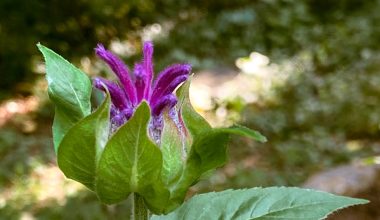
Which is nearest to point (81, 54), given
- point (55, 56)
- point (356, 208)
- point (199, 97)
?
point (199, 97)

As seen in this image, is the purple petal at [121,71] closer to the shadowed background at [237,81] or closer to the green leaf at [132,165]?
the green leaf at [132,165]

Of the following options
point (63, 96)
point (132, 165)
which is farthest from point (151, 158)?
point (63, 96)

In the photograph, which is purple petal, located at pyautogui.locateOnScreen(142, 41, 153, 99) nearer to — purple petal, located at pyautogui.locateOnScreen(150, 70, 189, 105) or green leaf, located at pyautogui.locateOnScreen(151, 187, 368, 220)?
purple petal, located at pyautogui.locateOnScreen(150, 70, 189, 105)

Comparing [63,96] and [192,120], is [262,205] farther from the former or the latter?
[63,96]

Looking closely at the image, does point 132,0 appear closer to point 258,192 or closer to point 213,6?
point 213,6

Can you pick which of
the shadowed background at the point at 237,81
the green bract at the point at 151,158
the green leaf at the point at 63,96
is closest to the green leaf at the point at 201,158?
the green bract at the point at 151,158

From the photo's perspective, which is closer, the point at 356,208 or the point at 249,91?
the point at 356,208

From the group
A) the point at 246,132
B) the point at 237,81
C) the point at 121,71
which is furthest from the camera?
the point at 237,81

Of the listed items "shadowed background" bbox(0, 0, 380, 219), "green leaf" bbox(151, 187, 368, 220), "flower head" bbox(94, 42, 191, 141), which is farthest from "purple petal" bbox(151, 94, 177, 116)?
"shadowed background" bbox(0, 0, 380, 219)
